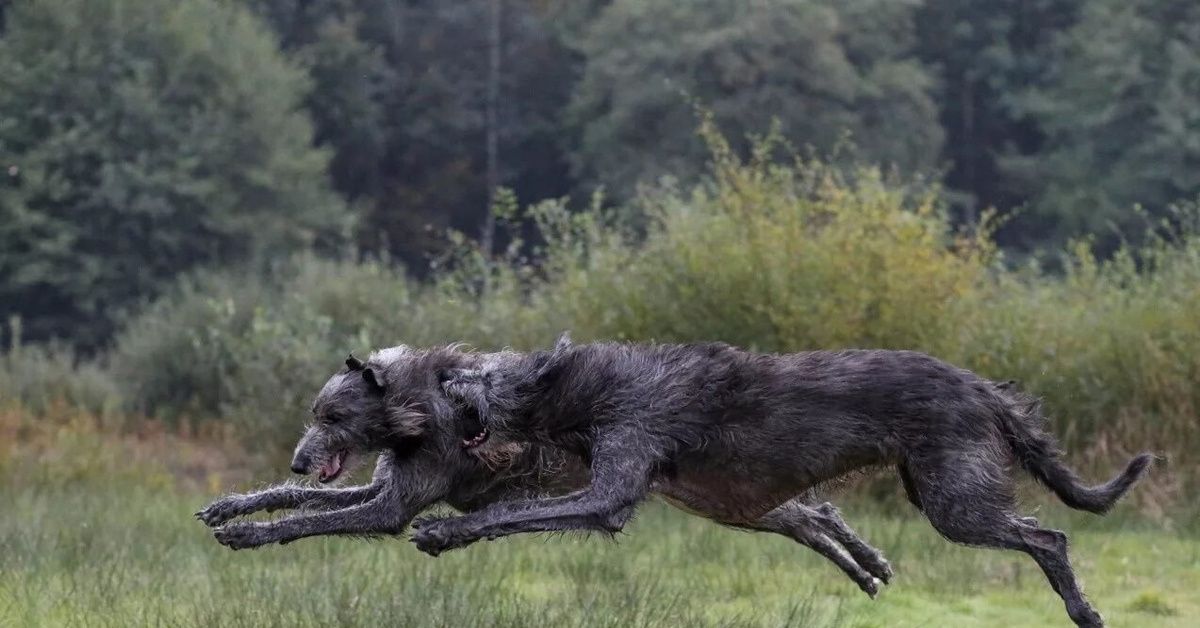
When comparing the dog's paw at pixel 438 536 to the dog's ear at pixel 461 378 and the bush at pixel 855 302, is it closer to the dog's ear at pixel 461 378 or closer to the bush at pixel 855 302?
the dog's ear at pixel 461 378

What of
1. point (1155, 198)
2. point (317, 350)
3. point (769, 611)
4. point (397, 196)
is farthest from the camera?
point (397, 196)

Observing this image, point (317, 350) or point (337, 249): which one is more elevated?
A: point (317, 350)

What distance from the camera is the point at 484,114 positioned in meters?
45.4

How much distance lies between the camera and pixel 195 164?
35469mm

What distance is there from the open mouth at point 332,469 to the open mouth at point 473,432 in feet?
1.77

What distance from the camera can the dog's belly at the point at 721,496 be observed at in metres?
6.73

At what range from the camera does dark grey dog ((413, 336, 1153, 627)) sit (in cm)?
655

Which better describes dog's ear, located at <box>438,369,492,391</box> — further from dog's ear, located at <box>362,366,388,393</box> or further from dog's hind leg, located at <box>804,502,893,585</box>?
dog's hind leg, located at <box>804,502,893,585</box>

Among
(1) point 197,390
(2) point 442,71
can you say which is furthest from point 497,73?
(1) point 197,390

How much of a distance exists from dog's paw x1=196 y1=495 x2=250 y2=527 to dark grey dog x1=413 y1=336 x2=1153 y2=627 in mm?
1073

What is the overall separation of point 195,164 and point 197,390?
48.8ft

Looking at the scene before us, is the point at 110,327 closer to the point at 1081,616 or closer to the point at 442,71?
the point at 442,71

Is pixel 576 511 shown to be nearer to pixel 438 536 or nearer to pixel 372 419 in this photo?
pixel 438 536

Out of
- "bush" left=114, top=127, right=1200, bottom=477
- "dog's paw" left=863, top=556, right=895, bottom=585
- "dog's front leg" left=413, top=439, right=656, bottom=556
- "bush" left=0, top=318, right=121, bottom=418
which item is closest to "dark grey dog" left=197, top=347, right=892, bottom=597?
"dog's front leg" left=413, top=439, right=656, bottom=556
